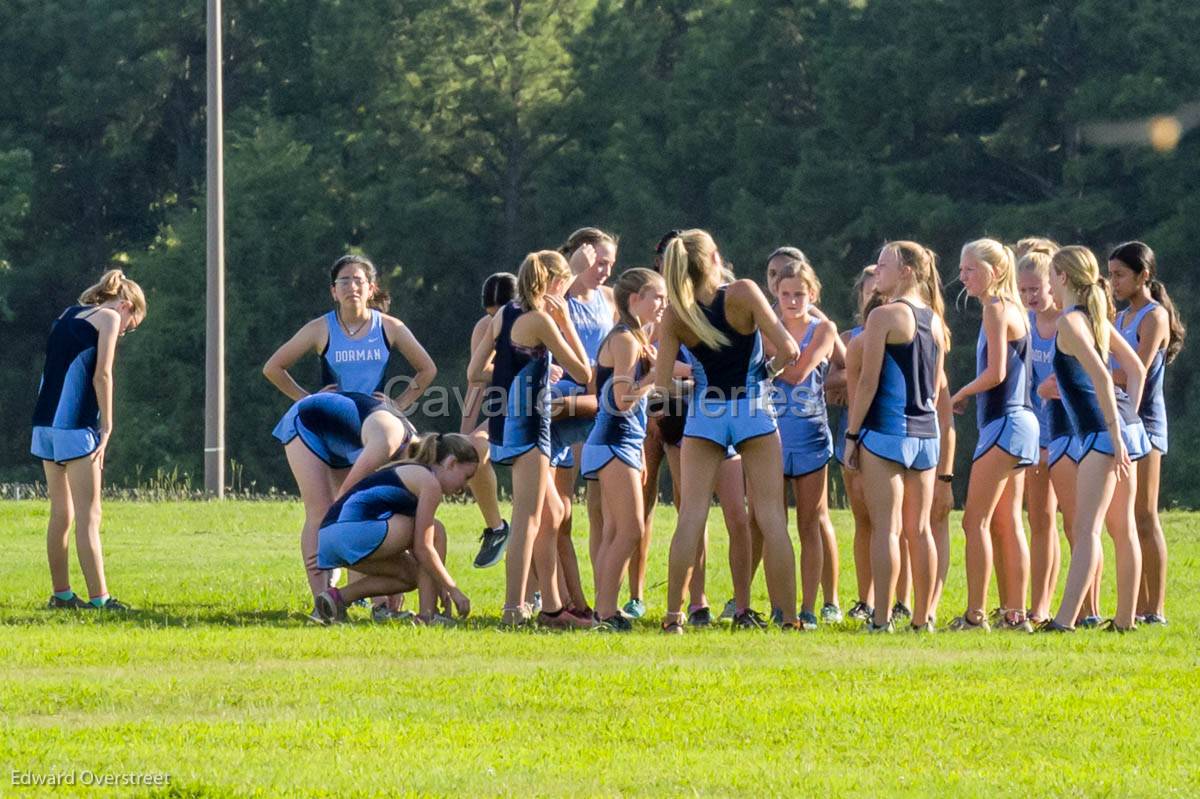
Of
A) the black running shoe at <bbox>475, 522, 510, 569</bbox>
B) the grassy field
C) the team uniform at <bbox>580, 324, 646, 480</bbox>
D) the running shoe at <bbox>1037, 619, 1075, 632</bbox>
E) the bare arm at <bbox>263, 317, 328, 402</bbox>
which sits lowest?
the grassy field

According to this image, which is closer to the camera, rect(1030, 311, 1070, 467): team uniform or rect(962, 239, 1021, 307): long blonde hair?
rect(962, 239, 1021, 307): long blonde hair

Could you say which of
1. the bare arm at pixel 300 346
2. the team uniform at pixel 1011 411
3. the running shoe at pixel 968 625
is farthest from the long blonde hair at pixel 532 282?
the running shoe at pixel 968 625

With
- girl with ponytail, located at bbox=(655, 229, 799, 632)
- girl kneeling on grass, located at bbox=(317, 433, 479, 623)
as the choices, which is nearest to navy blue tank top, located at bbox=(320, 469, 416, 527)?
girl kneeling on grass, located at bbox=(317, 433, 479, 623)

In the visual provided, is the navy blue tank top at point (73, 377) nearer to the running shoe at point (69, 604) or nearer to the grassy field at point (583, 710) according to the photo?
the running shoe at point (69, 604)

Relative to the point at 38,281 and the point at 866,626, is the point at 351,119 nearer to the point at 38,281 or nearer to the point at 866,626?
the point at 38,281

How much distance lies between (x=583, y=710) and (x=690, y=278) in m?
2.87

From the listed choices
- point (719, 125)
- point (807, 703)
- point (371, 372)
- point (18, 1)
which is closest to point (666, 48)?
point (719, 125)

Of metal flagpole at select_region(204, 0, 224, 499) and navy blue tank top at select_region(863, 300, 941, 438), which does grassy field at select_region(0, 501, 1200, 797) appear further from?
metal flagpole at select_region(204, 0, 224, 499)

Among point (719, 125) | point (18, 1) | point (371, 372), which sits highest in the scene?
point (18, 1)

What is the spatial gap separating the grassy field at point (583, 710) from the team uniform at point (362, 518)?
1.48 ft

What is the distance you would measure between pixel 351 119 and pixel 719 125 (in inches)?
387

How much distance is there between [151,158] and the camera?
51.9m

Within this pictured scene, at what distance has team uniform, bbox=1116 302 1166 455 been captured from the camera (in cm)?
1102

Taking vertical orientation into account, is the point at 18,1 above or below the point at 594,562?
above
